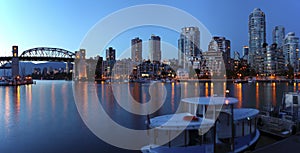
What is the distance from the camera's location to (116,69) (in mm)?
181875

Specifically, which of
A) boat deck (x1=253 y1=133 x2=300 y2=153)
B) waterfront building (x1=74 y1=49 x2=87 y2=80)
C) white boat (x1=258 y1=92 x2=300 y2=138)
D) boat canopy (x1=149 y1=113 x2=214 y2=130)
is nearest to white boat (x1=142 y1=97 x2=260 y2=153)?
boat canopy (x1=149 y1=113 x2=214 y2=130)

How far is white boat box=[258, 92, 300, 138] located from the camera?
611 inches

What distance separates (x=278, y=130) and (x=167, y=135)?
905cm

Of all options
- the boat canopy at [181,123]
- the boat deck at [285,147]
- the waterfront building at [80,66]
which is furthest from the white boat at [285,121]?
the waterfront building at [80,66]

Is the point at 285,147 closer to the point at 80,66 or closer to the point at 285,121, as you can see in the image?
the point at 285,121

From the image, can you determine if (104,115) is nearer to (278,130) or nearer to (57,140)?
(57,140)

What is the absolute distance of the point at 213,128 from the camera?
37.0ft

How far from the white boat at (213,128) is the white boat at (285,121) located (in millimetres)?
2777

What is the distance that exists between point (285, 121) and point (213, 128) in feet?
25.4

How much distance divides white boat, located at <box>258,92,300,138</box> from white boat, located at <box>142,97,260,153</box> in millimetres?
2777

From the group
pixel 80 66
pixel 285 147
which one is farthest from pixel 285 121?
pixel 80 66

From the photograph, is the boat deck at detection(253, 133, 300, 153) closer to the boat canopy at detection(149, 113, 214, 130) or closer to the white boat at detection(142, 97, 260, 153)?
the white boat at detection(142, 97, 260, 153)

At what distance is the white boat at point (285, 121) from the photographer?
1551 centimetres

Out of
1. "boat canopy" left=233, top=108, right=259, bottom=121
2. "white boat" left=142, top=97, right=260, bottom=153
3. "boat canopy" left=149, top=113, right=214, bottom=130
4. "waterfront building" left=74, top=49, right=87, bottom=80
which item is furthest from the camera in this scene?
"waterfront building" left=74, top=49, right=87, bottom=80
